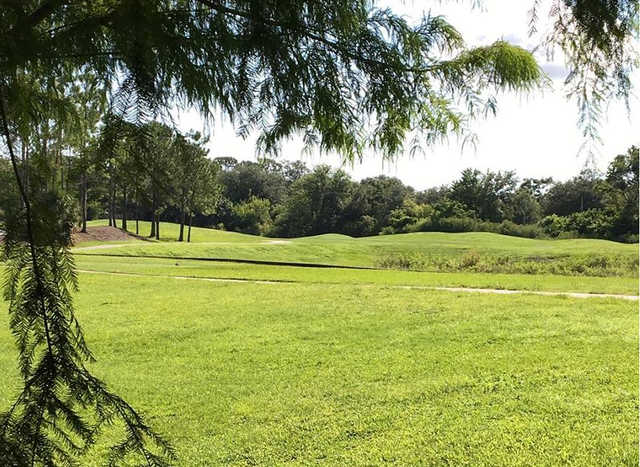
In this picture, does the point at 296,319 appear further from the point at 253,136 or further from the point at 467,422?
the point at 253,136

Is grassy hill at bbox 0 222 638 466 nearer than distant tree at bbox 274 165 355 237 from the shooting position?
No

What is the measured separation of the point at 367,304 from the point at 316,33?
7.64 m

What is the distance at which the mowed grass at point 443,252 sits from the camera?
55.1ft

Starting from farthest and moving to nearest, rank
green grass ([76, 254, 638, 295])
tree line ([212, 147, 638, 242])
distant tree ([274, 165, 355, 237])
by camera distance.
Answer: green grass ([76, 254, 638, 295]) < tree line ([212, 147, 638, 242]) < distant tree ([274, 165, 355, 237])

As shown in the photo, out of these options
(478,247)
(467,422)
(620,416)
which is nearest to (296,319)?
(467,422)

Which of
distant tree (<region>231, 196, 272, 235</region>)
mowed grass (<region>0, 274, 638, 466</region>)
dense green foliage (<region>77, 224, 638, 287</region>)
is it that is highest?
distant tree (<region>231, 196, 272, 235</region>)

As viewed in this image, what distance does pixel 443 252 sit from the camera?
73.0ft

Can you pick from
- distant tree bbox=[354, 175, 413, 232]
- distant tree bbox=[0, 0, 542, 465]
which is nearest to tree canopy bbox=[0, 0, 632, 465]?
distant tree bbox=[0, 0, 542, 465]

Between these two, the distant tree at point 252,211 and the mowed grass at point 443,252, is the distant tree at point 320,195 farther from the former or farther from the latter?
the mowed grass at point 443,252

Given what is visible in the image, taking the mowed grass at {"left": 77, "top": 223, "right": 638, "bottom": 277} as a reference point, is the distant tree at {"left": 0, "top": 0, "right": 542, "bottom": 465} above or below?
above

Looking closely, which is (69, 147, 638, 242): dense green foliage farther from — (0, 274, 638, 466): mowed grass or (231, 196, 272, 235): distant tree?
(0, 274, 638, 466): mowed grass

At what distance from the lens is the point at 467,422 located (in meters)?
Result: 3.68

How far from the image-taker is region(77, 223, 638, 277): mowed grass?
16781 mm

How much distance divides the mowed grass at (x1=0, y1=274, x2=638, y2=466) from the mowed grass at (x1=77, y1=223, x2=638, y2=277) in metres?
9.34
